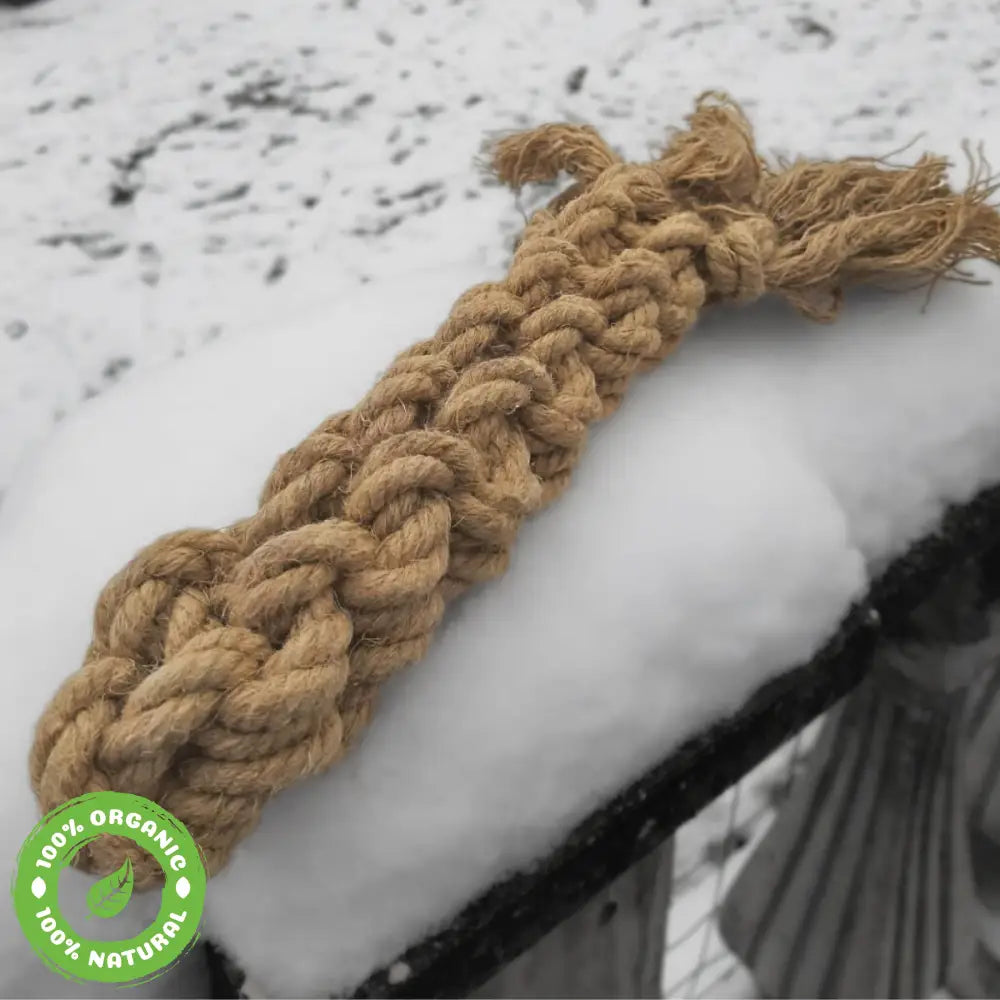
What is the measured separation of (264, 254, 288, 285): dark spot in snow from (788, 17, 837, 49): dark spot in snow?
70 centimetres

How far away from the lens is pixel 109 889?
35 centimetres

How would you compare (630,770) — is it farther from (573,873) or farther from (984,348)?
(984,348)

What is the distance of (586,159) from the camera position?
562 mm

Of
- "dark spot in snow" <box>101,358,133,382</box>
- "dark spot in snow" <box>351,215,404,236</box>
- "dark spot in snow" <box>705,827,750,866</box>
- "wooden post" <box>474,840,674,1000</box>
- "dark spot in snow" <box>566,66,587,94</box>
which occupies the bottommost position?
"dark spot in snow" <box>705,827,750,866</box>

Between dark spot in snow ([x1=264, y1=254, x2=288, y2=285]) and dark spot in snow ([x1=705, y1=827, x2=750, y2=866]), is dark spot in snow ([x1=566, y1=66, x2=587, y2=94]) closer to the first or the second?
dark spot in snow ([x1=264, y1=254, x2=288, y2=285])

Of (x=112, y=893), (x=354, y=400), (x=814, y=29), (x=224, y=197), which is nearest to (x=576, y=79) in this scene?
(x=814, y=29)

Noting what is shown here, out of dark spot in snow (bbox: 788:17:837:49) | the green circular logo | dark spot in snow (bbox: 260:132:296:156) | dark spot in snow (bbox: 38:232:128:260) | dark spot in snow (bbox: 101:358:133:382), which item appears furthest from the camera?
dark spot in snow (bbox: 788:17:837:49)

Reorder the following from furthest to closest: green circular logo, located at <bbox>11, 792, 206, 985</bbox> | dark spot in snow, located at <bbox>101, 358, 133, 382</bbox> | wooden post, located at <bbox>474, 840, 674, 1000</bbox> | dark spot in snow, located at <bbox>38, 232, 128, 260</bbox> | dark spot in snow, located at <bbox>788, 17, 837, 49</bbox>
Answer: dark spot in snow, located at <bbox>788, 17, 837, 49</bbox>, dark spot in snow, located at <bbox>38, 232, 128, 260</bbox>, dark spot in snow, located at <bbox>101, 358, 133, 382</bbox>, wooden post, located at <bbox>474, 840, 674, 1000</bbox>, green circular logo, located at <bbox>11, 792, 206, 985</bbox>

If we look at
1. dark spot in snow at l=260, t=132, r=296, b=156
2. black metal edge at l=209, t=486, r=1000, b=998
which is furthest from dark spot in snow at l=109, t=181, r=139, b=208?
black metal edge at l=209, t=486, r=1000, b=998

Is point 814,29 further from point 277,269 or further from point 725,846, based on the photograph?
point 725,846

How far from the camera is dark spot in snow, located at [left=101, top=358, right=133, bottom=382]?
2.56 ft

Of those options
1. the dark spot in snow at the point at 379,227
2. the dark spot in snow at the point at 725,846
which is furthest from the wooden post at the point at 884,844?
the dark spot in snow at the point at 379,227

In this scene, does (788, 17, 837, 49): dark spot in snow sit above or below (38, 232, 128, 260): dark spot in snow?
above

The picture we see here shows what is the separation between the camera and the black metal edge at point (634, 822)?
0.40m
